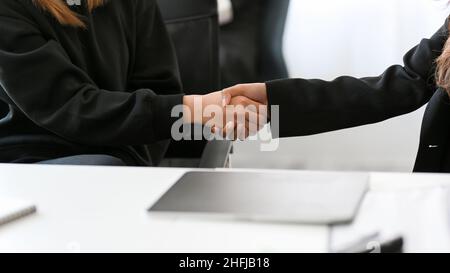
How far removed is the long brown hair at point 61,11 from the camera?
96cm

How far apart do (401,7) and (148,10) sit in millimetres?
1100

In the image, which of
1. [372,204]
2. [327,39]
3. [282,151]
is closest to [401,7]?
[327,39]

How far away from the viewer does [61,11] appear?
96 cm

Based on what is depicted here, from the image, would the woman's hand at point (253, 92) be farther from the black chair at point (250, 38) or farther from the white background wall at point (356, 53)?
the white background wall at point (356, 53)

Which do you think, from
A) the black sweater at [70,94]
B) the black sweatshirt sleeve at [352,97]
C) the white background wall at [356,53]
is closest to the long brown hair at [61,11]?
the black sweater at [70,94]

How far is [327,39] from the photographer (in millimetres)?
2051

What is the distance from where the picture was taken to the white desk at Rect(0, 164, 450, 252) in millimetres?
520

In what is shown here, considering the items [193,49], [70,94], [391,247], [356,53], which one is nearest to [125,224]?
[391,247]

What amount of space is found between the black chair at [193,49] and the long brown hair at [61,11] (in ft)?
0.92

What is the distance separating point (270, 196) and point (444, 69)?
0.43 metres

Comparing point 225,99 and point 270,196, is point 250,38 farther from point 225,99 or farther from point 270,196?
point 270,196

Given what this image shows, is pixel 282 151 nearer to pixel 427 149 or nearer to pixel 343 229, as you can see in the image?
pixel 427 149

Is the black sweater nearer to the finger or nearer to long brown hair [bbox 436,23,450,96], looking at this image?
the finger
